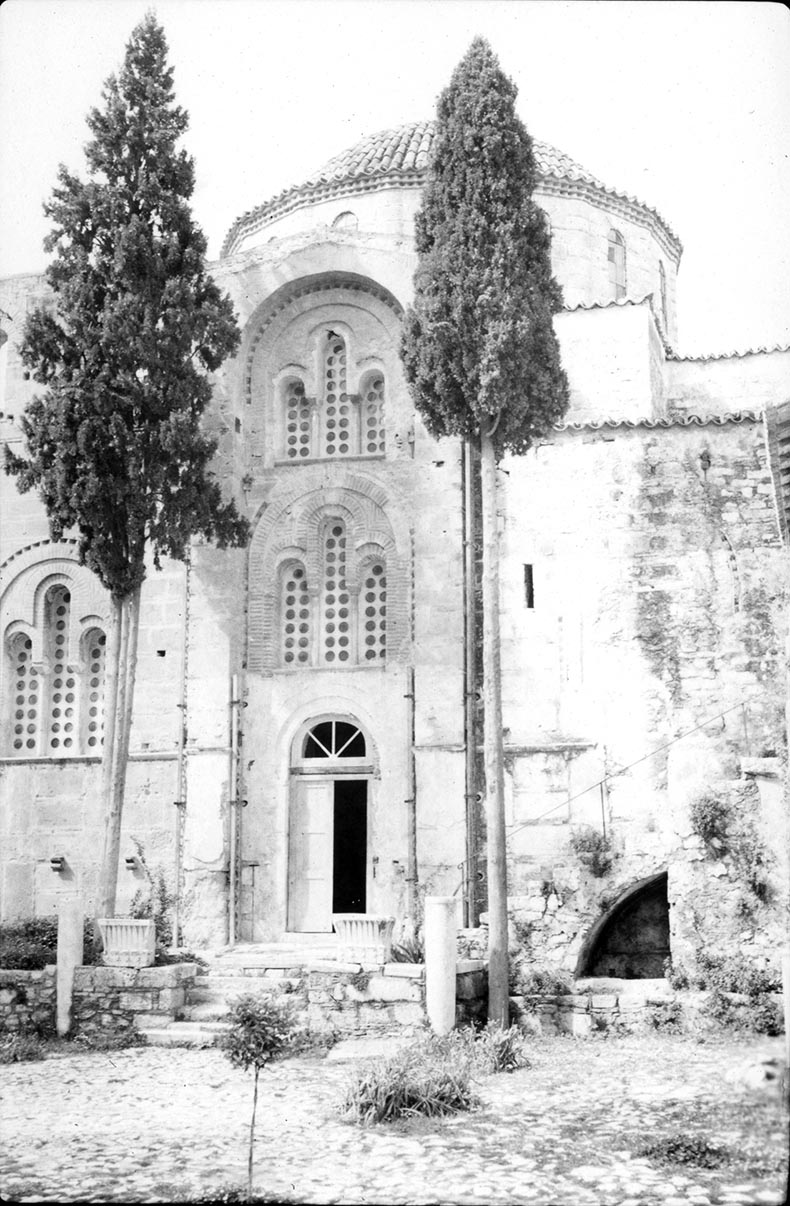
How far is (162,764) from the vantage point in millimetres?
17406

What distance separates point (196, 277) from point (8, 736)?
7368mm

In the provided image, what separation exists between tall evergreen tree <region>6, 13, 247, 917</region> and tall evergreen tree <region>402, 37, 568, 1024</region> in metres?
3.29

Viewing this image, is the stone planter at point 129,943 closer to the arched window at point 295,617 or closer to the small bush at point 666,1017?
the arched window at point 295,617

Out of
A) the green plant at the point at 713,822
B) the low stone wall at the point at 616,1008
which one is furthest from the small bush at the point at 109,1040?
the green plant at the point at 713,822

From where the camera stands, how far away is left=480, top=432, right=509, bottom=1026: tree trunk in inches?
517

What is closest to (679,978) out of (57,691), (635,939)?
(635,939)

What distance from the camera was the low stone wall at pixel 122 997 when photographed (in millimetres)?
13328

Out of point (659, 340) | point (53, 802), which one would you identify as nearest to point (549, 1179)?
point (53, 802)

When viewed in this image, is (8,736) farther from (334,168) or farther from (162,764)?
(334,168)

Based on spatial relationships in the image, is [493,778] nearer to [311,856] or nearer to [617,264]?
[311,856]

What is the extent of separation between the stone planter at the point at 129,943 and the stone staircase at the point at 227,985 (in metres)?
0.69

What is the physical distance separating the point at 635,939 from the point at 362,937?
4.22 meters

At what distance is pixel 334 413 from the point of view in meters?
18.7

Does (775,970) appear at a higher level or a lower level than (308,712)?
lower
